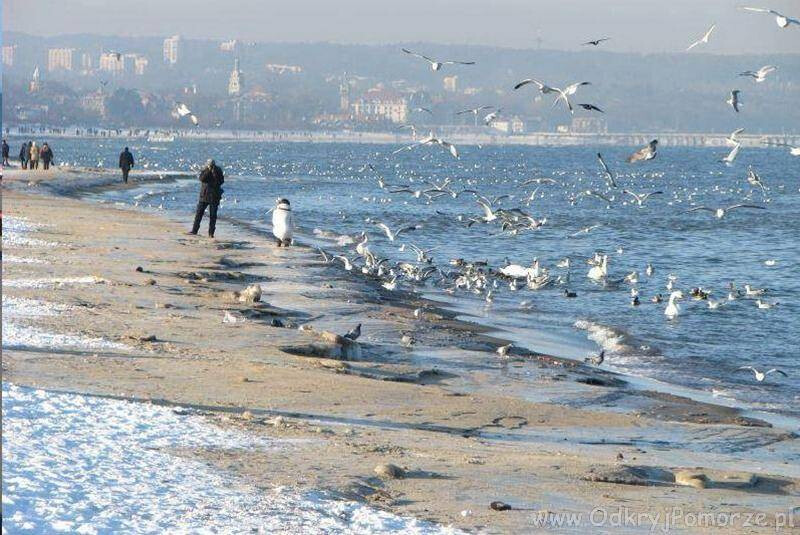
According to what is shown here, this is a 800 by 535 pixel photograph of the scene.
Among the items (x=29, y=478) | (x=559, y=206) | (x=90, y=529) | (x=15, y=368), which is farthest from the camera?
(x=559, y=206)

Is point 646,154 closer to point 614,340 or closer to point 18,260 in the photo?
point 614,340

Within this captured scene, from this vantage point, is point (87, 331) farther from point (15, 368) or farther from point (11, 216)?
point (11, 216)

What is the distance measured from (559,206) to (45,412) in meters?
60.2

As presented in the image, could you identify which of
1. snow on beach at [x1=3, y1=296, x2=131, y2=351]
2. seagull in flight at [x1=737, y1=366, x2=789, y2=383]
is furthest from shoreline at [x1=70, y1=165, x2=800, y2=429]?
snow on beach at [x1=3, y1=296, x2=131, y2=351]

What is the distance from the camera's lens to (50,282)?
1800 cm

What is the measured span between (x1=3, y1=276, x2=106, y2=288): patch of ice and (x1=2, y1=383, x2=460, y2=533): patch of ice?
8327 millimetres

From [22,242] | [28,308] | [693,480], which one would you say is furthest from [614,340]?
[693,480]

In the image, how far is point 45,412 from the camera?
9.12 meters

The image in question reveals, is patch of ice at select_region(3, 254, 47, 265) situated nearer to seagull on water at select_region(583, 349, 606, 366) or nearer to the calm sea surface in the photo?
the calm sea surface

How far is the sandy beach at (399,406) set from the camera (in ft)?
27.3

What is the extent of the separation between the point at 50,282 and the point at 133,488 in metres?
11.0

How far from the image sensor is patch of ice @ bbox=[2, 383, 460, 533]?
6934 millimetres

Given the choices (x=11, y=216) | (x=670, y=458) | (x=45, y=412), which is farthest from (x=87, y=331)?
(x=11, y=216)

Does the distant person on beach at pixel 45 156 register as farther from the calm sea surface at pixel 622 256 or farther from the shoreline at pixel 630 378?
the shoreline at pixel 630 378
